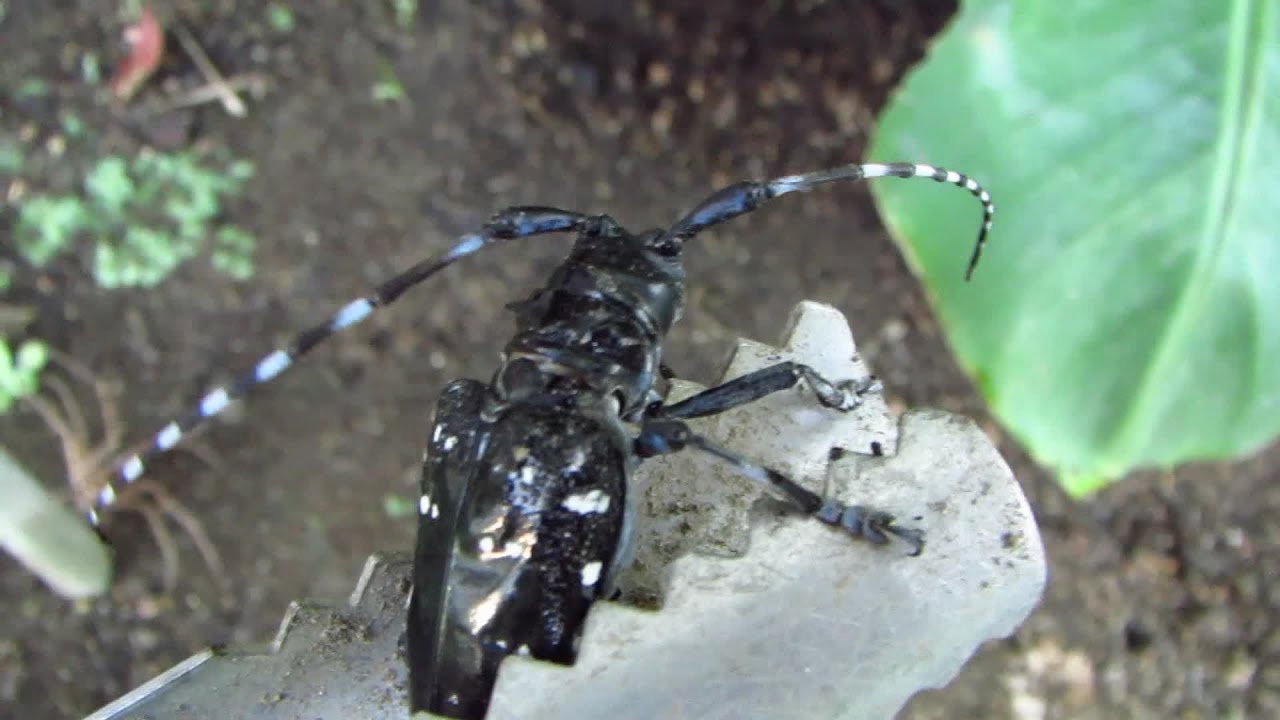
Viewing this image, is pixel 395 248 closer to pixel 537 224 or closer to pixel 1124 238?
pixel 537 224

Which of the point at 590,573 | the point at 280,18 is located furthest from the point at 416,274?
the point at 280,18

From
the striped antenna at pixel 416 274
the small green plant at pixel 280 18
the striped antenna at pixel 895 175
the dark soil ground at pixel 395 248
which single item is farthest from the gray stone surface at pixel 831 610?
the small green plant at pixel 280 18

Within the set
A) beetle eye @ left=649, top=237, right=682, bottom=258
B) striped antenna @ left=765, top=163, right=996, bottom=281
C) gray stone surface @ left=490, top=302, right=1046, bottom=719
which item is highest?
striped antenna @ left=765, top=163, right=996, bottom=281

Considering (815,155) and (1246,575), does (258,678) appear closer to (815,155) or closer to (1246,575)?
(815,155)

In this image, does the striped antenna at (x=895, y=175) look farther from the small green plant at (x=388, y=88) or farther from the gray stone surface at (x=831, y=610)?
the small green plant at (x=388, y=88)

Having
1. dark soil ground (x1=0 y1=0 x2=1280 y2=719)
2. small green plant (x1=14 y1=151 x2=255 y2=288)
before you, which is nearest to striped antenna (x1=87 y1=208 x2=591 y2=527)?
dark soil ground (x1=0 y1=0 x2=1280 y2=719)

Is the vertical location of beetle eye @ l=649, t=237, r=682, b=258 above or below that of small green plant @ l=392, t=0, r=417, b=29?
above

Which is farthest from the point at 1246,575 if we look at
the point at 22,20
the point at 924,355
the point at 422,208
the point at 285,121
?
the point at 22,20

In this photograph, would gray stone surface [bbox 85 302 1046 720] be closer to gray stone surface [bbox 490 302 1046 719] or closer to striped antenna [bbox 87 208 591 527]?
gray stone surface [bbox 490 302 1046 719]

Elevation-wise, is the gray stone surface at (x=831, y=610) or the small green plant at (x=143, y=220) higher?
the gray stone surface at (x=831, y=610)

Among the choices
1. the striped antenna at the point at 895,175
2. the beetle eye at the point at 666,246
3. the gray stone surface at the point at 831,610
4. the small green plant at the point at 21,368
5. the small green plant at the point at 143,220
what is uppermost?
the striped antenna at the point at 895,175
